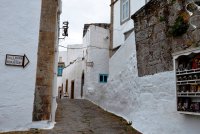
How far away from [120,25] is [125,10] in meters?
0.94

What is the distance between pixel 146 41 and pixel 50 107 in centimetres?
348

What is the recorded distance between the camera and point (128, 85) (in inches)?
382

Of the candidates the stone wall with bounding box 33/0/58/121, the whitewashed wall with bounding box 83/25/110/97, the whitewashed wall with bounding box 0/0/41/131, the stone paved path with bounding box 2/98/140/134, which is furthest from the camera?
the whitewashed wall with bounding box 83/25/110/97

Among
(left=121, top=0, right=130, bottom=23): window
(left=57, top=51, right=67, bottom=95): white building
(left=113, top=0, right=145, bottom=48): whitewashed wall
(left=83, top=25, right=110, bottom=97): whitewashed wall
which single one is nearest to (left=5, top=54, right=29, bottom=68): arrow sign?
(left=113, top=0, right=145, bottom=48): whitewashed wall

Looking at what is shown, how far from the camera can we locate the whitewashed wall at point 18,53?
757 centimetres

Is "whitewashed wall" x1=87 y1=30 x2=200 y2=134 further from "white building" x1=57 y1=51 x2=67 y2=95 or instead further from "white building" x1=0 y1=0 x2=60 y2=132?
"white building" x1=57 y1=51 x2=67 y2=95

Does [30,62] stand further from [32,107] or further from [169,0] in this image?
[169,0]

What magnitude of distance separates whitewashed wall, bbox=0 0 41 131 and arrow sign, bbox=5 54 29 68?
0.31ft

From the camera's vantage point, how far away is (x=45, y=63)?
8102 millimetres

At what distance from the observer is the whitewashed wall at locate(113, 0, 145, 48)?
15.1m

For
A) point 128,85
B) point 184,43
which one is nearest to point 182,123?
point 184,43

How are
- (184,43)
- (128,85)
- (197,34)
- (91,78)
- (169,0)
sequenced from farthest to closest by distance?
(91,78), (128,85), (169,0), (184,43), (197,34)

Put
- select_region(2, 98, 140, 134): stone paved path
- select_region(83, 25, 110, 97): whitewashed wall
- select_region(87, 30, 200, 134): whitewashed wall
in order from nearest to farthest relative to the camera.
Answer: select_region(87, 30, 200, 134): whitewashed wall → select_region(2, 98, 140, 134): stone paved path → select_region(83, 25, 110, 97): whitewashed wall

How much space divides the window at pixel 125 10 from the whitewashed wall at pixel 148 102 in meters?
5.07
